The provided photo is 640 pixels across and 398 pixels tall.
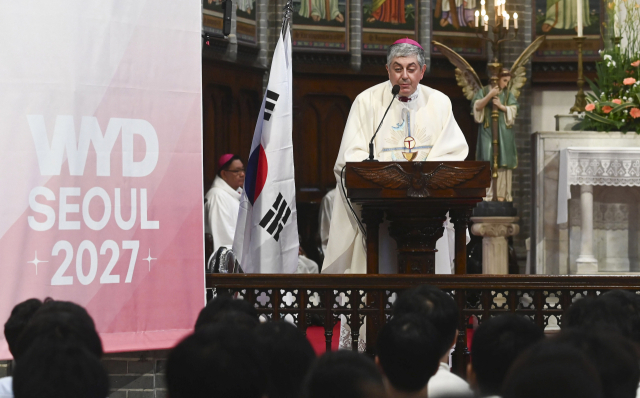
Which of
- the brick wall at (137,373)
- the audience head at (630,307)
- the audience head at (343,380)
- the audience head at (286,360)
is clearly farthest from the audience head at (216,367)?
the brick wall at (137,373)

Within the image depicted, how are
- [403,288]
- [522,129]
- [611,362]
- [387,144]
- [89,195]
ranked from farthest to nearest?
[522,129] → [387,144] → [403,288] → [89,195] → [611,362]

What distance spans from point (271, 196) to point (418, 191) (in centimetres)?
119

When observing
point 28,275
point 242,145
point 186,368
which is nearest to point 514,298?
point 28,275

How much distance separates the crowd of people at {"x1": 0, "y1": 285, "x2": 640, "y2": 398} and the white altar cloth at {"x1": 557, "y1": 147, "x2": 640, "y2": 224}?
5.86 m

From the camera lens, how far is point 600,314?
9.50 feet

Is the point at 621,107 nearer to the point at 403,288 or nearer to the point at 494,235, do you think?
the point at 494,235

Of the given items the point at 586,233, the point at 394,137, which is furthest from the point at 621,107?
the point at 394,137

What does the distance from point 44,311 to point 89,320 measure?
0.18m

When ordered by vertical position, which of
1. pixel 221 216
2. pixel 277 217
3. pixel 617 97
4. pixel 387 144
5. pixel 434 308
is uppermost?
pixel 617 97

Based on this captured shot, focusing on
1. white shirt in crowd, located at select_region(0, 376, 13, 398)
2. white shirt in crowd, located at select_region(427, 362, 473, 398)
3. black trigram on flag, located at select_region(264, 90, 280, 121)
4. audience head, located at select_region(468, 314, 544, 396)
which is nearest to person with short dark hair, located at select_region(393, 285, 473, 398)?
white shirt in crowd, located at select_region(427, 362, 473, 398)

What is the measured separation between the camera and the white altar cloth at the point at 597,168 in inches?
336

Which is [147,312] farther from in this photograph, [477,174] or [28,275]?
[477,174]

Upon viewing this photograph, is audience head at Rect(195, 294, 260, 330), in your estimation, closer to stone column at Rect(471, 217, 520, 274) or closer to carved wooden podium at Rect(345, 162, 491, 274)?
carved wooden podium at Rect(345, 162, 491, 274)

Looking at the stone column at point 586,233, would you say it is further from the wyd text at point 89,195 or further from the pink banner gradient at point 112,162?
the wyd text at point 89,195
